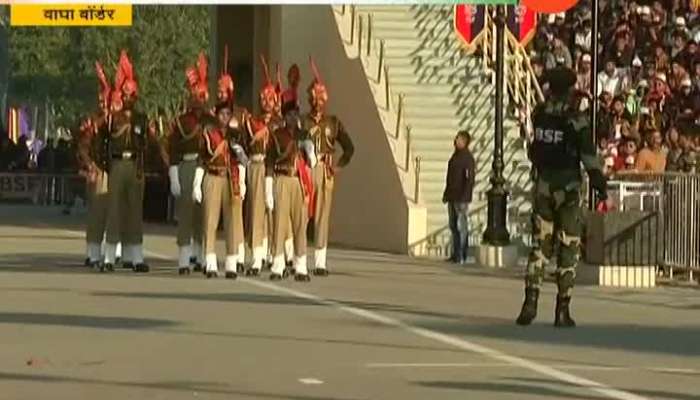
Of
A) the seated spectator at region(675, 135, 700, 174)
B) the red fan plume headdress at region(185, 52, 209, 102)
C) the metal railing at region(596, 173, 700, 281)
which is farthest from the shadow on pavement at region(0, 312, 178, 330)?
the seated spectator at region(675, 135, 700, 174)

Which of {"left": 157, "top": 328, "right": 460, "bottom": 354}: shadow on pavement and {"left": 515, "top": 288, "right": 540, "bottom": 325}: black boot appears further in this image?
{"left": 515, "top": 288, "right": 540, "bottom": 325}: black boot

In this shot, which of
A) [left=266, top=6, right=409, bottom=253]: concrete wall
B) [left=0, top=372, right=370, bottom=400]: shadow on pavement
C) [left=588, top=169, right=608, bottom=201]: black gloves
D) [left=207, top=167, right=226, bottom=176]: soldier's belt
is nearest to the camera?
[left=0, top=372, right=370, bottom=400]: shadow on pavement

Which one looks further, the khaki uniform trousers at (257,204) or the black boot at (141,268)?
the black boot at (141,268)

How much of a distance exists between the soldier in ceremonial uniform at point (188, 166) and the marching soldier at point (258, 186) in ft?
2.08

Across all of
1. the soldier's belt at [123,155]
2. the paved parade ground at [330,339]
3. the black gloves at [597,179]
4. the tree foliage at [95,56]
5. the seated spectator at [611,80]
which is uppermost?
the tree foliage at [95,56]

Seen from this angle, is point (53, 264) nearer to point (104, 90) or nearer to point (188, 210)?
point (104, 90)

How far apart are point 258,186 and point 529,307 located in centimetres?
618

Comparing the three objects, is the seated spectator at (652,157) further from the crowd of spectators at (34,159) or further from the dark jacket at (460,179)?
the crowd of spectators at (34,159)

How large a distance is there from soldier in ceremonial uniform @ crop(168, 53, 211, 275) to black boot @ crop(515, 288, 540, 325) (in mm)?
6746

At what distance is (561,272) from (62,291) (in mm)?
5808

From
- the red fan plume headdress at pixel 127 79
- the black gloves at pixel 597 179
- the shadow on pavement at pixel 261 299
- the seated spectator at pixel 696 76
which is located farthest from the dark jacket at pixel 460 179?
the black gloves at pixel 597 179

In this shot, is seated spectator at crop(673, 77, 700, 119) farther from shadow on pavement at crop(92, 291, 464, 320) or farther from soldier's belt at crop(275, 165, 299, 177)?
shadow on pavement at crop(92, 291, 464, 320)

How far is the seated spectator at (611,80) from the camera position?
115ft

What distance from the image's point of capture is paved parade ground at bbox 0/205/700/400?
13.1 m
